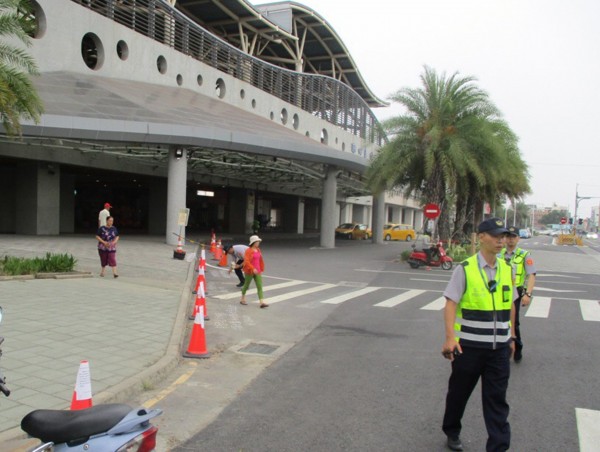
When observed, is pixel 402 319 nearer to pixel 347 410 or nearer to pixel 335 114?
pixel 347 410

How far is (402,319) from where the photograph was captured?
9.76m

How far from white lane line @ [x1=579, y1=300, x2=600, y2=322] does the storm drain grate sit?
668 centimetres

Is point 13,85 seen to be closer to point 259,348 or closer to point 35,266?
point 35,266

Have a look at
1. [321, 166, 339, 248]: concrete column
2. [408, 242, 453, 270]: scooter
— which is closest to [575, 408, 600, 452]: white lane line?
[408, 242, 453, 270]: scooter

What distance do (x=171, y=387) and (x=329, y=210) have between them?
2585 centimetres

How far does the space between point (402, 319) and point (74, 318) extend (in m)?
5.90

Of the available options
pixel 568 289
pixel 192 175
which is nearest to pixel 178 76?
pixel 192 175

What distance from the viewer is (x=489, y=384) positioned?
150 inches

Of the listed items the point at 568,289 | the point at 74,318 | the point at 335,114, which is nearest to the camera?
the point at 74,318

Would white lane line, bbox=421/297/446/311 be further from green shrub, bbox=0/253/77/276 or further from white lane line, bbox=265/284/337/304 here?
green shrub, bbox=0/253/77/276

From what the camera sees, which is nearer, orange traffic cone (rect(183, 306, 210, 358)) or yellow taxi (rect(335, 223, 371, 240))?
orange traffic cone (rect(183, 306, 210, 358))

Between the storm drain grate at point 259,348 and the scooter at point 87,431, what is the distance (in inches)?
180

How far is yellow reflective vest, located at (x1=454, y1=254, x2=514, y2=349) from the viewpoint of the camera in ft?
12.5

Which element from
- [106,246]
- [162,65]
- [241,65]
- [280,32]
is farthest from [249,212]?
[106,246]
